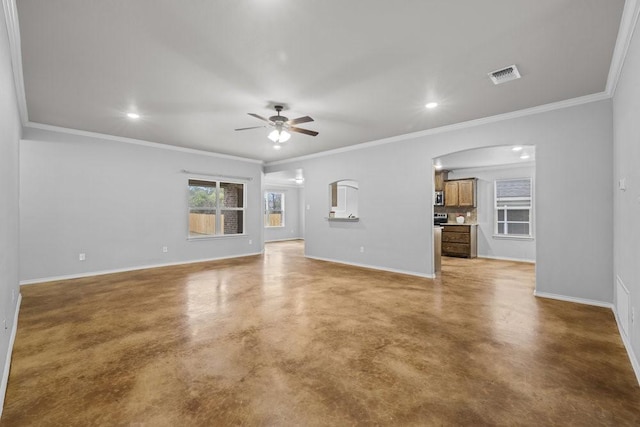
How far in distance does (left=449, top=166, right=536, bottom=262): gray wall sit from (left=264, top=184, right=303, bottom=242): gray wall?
665cm

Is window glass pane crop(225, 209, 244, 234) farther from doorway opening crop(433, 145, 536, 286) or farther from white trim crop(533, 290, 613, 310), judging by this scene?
white trim crop(533, 290, 613, 310)

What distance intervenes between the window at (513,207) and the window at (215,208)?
6.87m

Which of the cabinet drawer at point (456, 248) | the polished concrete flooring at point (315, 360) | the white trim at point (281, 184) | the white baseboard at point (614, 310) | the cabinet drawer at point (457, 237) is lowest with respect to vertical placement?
the polished concrete flooring at point (315, 360)

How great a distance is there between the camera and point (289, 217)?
12.6 m

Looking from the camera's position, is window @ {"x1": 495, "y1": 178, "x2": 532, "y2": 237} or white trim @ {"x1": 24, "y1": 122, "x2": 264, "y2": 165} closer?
white trim @ {"x1": 24, "y1": 122, "x2": 264, "y2": 165}

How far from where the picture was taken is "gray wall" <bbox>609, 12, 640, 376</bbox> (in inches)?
84.8

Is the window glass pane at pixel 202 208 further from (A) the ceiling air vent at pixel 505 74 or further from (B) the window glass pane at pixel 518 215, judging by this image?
(B) the window glass pane at pixel 518 215

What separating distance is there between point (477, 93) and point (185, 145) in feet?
18.6

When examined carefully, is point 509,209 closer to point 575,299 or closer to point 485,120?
point 485,120

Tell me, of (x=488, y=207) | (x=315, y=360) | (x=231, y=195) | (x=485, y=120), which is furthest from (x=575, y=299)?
(x=231, y=195)

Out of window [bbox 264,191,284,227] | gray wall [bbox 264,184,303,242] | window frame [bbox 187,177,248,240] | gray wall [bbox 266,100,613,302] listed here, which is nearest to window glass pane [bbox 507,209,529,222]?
gray wall [bbox 266,100,613,302]

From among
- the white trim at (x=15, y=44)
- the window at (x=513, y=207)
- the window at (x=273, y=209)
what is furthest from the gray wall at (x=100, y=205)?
the window at (x=513, y=207)

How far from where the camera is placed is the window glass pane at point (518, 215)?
7.56 metres

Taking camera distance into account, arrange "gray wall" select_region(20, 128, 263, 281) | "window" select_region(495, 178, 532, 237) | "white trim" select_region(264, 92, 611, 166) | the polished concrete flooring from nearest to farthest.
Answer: the polished concrete flooring
"white trim" select_region(264, 92, 611, 166)
"gray wall" select_region(20, 128, 263, 281)
"window" select_region(495, 178, 532, 237)
